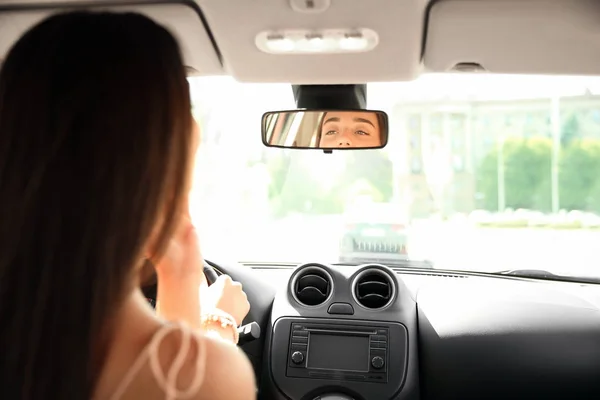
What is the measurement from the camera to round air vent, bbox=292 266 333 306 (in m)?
3.73

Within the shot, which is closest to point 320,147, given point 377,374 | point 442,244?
point 377,374

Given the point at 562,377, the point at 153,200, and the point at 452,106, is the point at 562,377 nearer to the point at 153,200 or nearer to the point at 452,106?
the point at 153,200

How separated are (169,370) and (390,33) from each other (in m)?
1.57

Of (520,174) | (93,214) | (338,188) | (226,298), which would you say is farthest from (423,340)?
(520,174)

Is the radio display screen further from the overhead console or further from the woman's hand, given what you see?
the woman's hand

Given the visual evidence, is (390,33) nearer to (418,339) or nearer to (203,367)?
(203,367)

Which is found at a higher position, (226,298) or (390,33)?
(390,33)

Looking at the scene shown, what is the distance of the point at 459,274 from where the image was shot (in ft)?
13.6

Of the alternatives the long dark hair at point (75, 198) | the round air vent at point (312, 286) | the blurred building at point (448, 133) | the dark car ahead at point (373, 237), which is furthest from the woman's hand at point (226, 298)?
the blurred building at point (448, 133)

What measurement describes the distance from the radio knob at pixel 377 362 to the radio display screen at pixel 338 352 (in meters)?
0.03

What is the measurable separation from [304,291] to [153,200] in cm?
253

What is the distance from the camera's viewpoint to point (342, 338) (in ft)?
11.6

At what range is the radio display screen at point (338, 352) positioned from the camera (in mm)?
3486

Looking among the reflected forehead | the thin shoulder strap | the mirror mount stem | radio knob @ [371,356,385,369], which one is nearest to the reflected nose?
the reflected forehead
